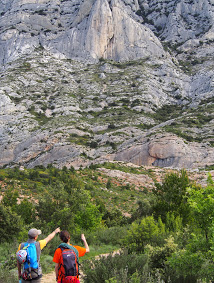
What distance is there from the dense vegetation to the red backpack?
1.15 meters

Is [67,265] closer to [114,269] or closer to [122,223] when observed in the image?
[114,269]

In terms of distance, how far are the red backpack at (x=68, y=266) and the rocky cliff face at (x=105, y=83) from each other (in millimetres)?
40047

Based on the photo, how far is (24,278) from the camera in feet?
17.9

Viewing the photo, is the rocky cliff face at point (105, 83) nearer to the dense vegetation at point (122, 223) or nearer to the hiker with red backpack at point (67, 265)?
the dense vegetation at point (122, 223)

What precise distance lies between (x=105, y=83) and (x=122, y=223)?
61951 millimetres

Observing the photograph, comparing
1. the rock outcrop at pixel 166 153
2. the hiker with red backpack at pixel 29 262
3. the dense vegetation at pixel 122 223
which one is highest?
the hiker with red backpack at pixel 29 262

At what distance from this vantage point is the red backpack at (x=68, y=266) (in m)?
5.26

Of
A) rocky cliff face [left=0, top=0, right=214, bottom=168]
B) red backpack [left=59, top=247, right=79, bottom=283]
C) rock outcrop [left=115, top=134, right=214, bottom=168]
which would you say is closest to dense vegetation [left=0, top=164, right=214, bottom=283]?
red backpack [left=59, top=247, right=79, bottom=283]

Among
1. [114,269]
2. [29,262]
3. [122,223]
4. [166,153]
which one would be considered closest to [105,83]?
[166,153]

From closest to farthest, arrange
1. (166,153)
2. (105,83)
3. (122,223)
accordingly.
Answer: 1. (122,223)
2. (166,153)
3. (105,83)

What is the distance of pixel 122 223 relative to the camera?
22859mm

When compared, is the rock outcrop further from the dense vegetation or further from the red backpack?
the red backpack

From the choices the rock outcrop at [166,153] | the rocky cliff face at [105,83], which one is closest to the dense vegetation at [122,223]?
the rock outcrop at [166,153]

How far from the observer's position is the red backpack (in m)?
5.26
